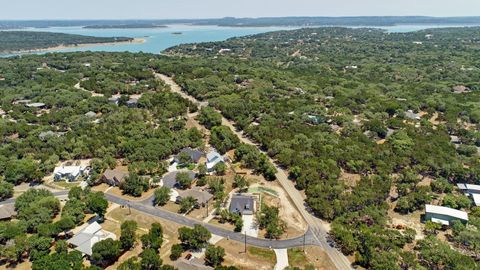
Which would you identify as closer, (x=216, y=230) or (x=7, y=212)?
(x=216, y=230)

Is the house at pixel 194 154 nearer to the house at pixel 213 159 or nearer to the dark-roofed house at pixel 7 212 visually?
the house at pixel 213 159

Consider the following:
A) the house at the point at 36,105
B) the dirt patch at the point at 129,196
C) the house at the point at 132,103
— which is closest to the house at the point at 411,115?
the dirt patch at the point at 129,196

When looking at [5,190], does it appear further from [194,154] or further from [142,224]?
[194,154]

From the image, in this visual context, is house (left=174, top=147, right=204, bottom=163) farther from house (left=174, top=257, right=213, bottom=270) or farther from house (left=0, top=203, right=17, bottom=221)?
house (left=174, top=257, right=213, bottom=270)

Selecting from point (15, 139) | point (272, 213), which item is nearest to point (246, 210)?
point (272, 213)

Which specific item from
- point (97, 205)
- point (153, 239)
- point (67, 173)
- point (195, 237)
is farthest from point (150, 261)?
point (67, 173)

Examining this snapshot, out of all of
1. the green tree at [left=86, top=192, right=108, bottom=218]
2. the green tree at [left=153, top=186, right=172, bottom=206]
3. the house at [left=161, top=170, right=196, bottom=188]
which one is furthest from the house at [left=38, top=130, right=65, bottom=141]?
the green tree at [left=153, top=186, right=172, bottom=206]
